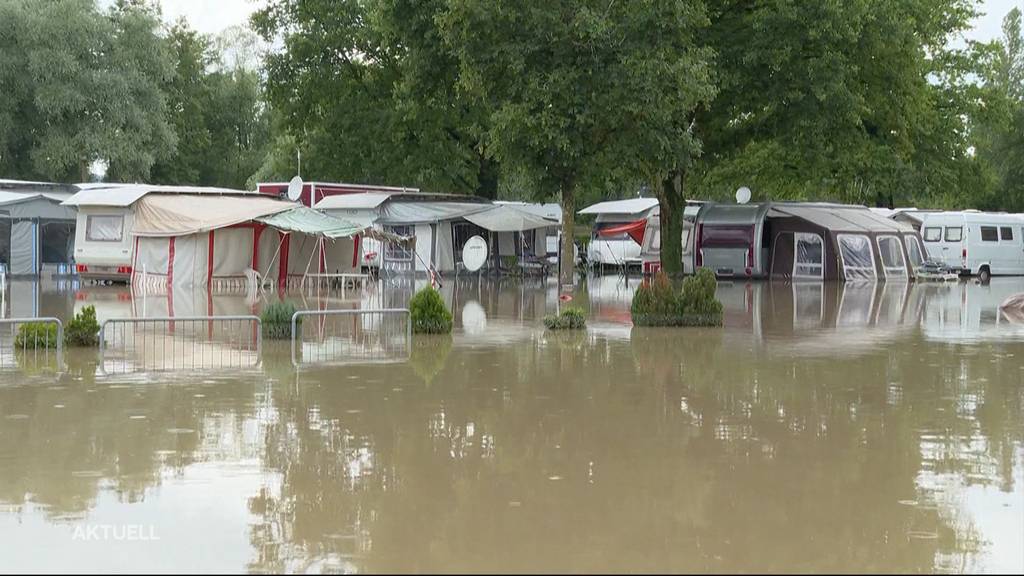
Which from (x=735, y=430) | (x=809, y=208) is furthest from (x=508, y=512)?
(x=809, y=208)

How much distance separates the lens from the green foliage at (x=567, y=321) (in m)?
17.7

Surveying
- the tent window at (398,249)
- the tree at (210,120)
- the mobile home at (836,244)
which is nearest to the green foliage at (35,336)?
the tent window at (398,249)

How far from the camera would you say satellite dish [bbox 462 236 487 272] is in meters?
33.8

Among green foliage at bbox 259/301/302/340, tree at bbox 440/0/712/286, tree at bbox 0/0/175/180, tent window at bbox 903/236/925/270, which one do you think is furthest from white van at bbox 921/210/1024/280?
green foliage at bbox 259/301/302/340

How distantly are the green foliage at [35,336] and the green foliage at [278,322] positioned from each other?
8.23ft

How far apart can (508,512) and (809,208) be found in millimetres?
30643

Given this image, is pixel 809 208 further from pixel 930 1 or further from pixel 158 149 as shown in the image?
pixel 158 149

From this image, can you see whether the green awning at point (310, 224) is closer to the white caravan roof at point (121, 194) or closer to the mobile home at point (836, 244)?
the white caravan roof at point (121, 194)

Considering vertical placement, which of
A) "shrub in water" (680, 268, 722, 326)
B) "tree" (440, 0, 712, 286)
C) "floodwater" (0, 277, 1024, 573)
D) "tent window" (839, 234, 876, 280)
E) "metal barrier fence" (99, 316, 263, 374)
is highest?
"tree" (440, 0, 712, 286)


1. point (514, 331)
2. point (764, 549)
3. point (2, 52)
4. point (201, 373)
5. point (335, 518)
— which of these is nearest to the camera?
point (764, 549)

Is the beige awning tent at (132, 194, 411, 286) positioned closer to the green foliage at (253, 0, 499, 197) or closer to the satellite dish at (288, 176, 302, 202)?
the satellite dish at (288, 176, 302, 202)

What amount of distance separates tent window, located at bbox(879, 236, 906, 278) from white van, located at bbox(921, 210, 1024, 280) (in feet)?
10.7

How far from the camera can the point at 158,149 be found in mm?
47062

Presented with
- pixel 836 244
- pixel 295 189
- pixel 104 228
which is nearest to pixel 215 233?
pixel 104 228
